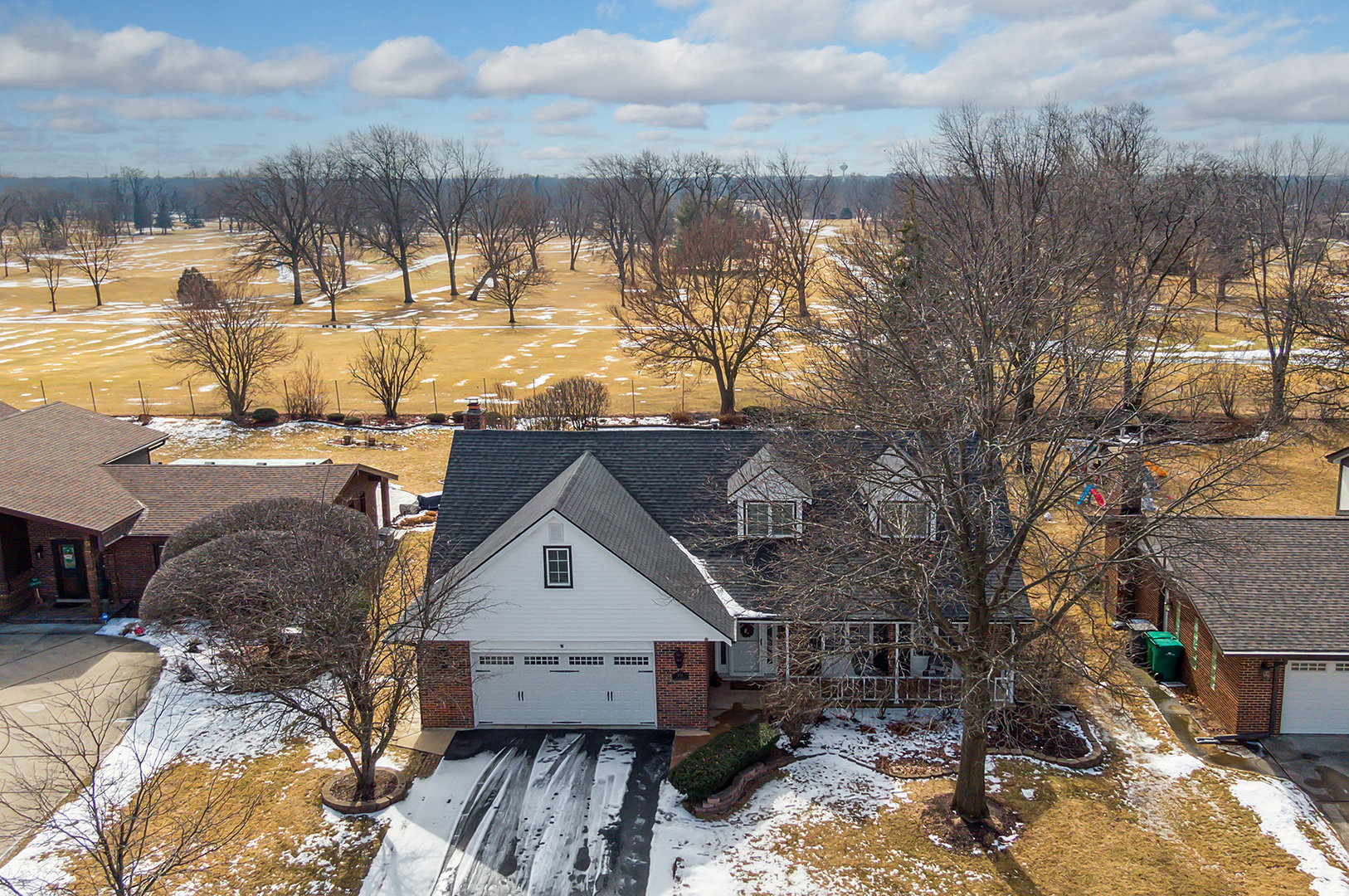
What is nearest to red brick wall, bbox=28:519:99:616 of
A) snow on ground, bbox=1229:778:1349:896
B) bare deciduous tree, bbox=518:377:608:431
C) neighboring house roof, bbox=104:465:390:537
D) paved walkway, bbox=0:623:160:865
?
neighboring house roof, bbox=104:465:390:537

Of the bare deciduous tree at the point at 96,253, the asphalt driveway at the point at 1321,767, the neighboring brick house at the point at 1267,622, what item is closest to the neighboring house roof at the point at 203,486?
the neighboring brick house at the point at 1267,622

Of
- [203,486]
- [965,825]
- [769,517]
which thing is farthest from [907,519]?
[203,486]

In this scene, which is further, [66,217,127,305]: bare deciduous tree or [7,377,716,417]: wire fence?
[66,217,127,305]: bare deciduous tree

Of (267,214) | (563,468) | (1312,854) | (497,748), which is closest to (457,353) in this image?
(267,214)

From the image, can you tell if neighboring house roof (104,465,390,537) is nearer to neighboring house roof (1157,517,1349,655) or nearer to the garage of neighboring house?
the garage of neighboring house

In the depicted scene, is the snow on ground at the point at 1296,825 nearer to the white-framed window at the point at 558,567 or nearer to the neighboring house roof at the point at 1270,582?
the neighboring house roof at the point at 1270,582

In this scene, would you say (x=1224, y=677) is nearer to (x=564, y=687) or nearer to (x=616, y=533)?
(x=616, y=533)
